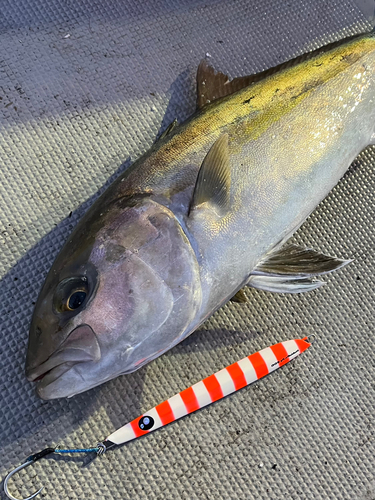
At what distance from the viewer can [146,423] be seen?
1348 millimetres

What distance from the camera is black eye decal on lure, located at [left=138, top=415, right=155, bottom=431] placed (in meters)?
1.34

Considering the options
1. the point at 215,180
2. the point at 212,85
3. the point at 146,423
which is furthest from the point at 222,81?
the point at 146,423

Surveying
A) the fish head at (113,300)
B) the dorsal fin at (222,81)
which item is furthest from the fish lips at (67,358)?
the dorsal fin at (222,81)

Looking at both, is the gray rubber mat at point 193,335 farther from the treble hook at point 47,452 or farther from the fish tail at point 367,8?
the fish tail at point 367,8

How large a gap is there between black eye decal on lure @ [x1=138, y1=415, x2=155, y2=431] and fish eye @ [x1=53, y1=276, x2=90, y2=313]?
559 millimetres

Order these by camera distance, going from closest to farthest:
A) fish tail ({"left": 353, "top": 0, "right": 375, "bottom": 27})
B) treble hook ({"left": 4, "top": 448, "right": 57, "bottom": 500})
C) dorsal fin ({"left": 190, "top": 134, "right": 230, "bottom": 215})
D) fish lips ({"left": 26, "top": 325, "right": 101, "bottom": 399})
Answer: fish lips ({"left": 26, "top": 325, "right": 101, "bottom": 399}), dorsal fin ({"left": 190, "top": 134, "right": 230, "bottom": 215}), treble hook ({"left": 4, "top": 448, "right": 57, "bottom": 500}), fish tail ({"left": 353, "top": 0, "right": 375, "bottom": 27})

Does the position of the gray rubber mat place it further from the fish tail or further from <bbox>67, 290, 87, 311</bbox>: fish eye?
<bbox>67, 290, 87, 311</bbox>: fish eye

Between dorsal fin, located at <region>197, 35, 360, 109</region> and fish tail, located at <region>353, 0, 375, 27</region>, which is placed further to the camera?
fish tail, located at <region>353, 0, 375, 27</region>

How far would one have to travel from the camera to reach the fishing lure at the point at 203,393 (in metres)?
1.32

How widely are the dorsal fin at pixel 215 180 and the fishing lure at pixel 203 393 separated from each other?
2.02 feet

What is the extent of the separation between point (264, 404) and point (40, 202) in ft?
3.57

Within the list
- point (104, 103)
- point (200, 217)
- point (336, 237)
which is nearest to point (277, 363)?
point (336, 237)

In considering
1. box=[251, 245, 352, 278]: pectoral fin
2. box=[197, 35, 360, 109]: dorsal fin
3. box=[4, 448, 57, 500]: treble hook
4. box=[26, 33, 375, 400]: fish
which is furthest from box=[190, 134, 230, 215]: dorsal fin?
box=[4, 448, 57, 500]: treble hook

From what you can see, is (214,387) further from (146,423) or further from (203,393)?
(146,423)
